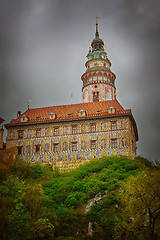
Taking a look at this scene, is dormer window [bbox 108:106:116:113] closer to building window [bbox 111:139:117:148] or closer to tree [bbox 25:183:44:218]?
building window [bbox 111:139:117:148]

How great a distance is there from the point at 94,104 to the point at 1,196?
28.9 metres

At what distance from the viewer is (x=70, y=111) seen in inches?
2073

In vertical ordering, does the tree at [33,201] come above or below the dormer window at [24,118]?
below

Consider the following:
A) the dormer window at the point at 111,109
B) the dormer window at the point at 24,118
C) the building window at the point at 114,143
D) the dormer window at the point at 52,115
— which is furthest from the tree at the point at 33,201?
the dormer window at the point at 111,109

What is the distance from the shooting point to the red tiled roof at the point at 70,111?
167 feet

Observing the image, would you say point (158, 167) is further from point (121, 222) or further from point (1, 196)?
point (1, 196)

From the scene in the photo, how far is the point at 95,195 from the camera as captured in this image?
122ft

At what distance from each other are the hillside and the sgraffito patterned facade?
2.66 m

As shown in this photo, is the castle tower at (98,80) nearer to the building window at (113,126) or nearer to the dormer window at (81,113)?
the dormer window at (81,113)

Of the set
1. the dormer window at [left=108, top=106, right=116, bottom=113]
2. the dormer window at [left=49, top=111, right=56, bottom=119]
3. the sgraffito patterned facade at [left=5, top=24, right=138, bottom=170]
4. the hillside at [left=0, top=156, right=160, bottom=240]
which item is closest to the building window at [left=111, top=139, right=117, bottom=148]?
the sgraffito patterned facade at [left=5, top=24, right=138, bottom=170]

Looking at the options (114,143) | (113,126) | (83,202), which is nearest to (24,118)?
(113,126)

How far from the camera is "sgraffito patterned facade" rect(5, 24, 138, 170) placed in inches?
1874

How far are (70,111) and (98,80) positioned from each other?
12.7 meters

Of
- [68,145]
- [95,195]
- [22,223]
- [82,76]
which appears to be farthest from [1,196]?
[82,76]
